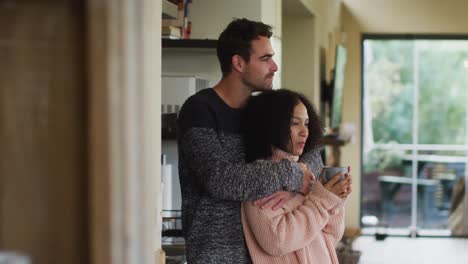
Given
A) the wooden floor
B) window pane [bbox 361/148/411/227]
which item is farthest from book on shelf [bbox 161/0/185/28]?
window pane [bbox 361/148/411/227]

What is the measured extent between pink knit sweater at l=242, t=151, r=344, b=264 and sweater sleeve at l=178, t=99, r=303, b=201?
2.7 inches

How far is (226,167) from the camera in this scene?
1997mm

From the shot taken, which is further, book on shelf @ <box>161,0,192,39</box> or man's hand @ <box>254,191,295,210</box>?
book on shelf @ <box>161,0,192,39</box>

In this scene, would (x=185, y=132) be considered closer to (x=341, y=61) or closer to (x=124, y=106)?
(x=124, y=106)

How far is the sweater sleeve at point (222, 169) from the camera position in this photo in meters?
1.99

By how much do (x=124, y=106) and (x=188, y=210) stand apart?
4.15ft

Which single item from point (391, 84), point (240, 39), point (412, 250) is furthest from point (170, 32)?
point (391, 84)

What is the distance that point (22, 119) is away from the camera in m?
0.81

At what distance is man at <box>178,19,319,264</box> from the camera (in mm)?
2004

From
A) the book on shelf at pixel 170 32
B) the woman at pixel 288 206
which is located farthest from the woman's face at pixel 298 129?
the book on shelf at pixel 170 32

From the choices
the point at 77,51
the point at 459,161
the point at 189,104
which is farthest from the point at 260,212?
the point at 459,161

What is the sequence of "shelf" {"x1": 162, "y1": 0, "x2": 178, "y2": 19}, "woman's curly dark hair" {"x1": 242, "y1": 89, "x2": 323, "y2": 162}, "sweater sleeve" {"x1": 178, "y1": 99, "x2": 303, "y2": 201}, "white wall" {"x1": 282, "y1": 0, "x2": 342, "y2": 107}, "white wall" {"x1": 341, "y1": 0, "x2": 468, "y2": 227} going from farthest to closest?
"white wall" {"x1": 341, "y1": 0, "x2": 468, "y2": 227}
"white wall" {"x1": 282, "y1": 0, "x2": 342, "y2": 107}
"shelf" {"x1": 162, "y1": 0, "x2": 178, "y2": 19}
"woman's curly dark hair" {"x1": 242, "y1": 89, "x2": 323, "y2": 162}
"sweater sleeve" {"x1": 178, "y1": 99, "x2": 303, "y2": 201}

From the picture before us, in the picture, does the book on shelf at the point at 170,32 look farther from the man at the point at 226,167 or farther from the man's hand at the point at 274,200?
the man's hand at the point at 274,200

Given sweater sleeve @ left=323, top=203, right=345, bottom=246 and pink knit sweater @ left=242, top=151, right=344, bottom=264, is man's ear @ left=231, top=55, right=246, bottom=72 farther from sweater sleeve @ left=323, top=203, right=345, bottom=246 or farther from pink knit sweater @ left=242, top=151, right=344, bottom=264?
sweater sleeve @ left=323, top=203, right=345, bottom=246
